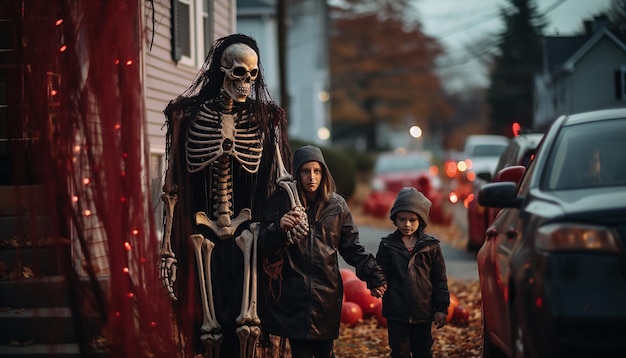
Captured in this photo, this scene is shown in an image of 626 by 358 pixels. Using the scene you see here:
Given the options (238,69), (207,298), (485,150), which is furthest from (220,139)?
→ (485,150)

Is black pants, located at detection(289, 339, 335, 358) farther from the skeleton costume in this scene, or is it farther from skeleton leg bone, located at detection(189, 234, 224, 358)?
skeleton leg bone, located at detection(189, 234, 224, 358)

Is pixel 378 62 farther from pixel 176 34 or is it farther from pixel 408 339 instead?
pixel 408 339

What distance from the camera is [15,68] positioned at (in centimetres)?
636

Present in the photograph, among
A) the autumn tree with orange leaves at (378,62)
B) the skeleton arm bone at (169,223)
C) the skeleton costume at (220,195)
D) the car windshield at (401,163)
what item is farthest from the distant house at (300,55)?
the skeleton arm bone at (169,223)

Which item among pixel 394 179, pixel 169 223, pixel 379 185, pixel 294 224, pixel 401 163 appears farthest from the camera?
pixel 401 163

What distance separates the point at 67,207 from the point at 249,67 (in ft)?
6.85

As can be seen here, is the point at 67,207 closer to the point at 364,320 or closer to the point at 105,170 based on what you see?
the point at 105,170

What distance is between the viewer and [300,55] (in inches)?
1953

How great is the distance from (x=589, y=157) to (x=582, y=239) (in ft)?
3.79

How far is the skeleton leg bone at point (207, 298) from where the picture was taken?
745 cm

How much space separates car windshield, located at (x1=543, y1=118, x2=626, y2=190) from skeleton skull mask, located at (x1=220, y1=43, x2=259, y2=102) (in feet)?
6.73

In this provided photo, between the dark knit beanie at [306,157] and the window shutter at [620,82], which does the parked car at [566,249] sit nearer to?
the dark knit beanie at [306,157]

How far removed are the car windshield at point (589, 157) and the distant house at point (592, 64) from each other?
33.5ft

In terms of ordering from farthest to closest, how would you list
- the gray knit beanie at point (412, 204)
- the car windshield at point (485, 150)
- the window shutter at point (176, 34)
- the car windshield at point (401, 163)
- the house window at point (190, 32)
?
the car windshield at point (485, 150) → the car windshield at point (401, 163) → the house window at point (190, 32) → the window shutter at point (176, 34) → the gray knit beanie at point (412, 204)
